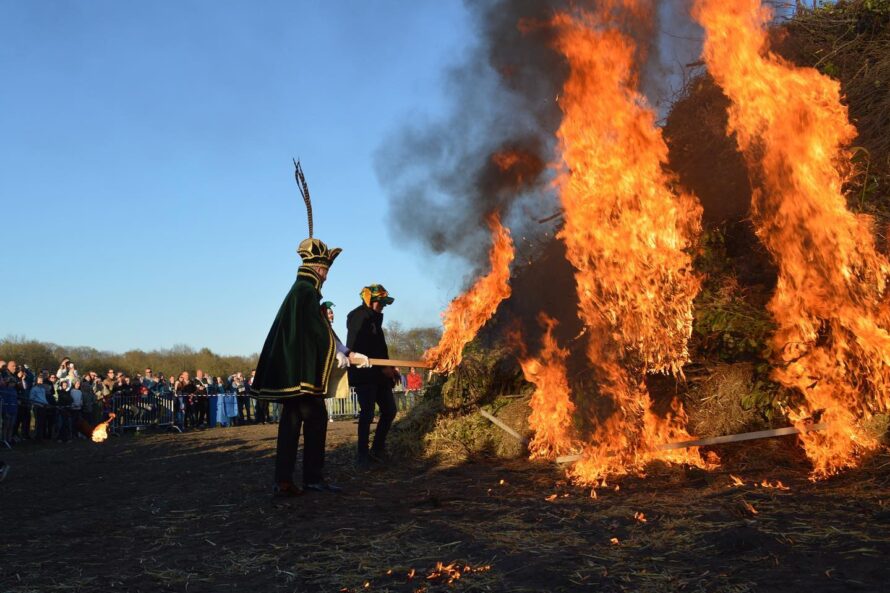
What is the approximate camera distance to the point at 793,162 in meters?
6.21

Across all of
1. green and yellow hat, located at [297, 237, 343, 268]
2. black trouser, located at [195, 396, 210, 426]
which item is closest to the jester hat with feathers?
green and yellow hat, located at [297, 237, 343, 268]

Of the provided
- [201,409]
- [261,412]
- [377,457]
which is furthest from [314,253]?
[261,412]

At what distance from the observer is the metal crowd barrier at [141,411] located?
19.1 meters

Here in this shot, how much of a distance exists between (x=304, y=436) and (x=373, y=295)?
8.23ft

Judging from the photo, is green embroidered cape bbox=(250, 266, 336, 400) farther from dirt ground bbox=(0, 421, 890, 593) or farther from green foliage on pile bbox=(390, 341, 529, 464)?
green foliage on pile bbox=(390, 341, 529, 464)

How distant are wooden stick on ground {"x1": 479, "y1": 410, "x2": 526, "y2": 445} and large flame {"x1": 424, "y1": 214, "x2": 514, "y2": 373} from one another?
665 mm

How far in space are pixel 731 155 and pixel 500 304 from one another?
10.1ft

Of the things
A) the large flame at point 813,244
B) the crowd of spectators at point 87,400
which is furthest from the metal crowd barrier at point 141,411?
the large flame at point 813,244

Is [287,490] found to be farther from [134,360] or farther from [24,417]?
[134,360]

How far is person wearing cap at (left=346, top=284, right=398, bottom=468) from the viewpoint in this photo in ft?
27.6

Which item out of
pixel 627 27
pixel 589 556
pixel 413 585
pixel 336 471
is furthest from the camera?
pixel 336 471

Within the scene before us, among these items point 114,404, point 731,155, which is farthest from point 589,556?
point 114,404

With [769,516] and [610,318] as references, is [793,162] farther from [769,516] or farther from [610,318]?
[769,516]

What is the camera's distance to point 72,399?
17.1 meters
